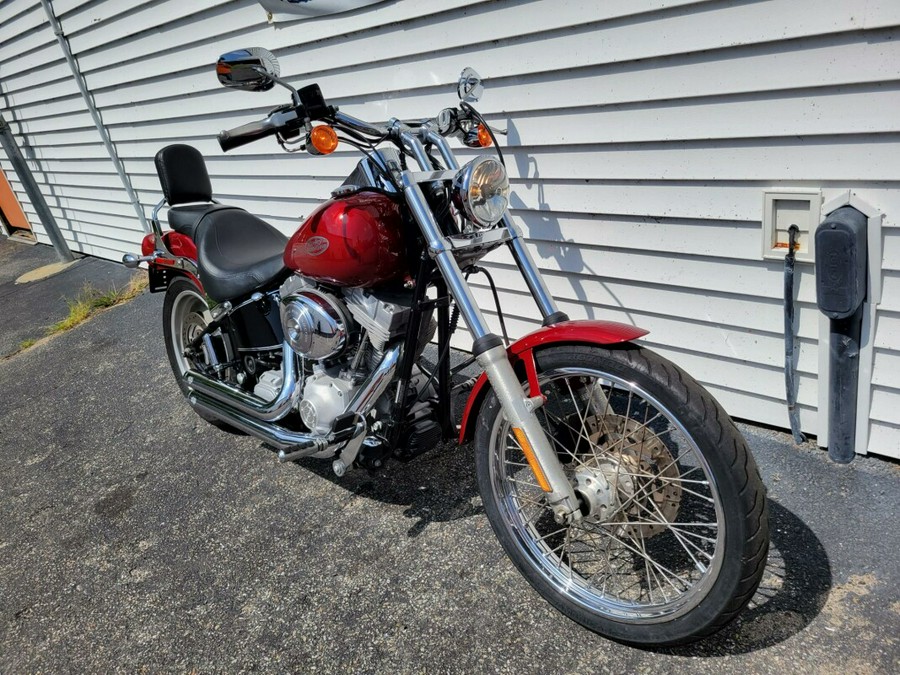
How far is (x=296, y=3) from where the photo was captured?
10.8 ft

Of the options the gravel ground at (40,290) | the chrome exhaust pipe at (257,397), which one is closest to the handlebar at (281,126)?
the chrome exhaust pipe at (257,397)

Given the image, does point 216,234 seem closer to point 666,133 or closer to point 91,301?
point 666,133

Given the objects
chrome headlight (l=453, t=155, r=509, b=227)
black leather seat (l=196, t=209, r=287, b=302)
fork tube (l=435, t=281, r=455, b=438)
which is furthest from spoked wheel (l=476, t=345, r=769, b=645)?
black leather seat (l=196, t=209, r=287, b=302)

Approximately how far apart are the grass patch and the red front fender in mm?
4471

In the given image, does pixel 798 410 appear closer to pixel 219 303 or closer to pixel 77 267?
pixel 219 303

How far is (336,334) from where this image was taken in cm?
206

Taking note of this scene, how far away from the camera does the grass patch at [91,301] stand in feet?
16.4

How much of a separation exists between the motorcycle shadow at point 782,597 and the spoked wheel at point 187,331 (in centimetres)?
218

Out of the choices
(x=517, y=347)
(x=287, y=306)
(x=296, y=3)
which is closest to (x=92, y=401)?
(x=287, y=306)

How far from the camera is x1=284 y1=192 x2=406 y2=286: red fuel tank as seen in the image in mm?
1859

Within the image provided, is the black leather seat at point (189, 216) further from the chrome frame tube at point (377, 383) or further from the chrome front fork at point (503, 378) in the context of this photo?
the chrome front fork at point (503, 378)

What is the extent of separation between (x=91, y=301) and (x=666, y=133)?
4.90 meters

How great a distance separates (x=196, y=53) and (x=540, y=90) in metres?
2.79

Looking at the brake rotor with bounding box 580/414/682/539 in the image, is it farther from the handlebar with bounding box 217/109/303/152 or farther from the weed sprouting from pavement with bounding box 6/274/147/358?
the weed sprouting from pavement with bounding box 6/274/147/358
